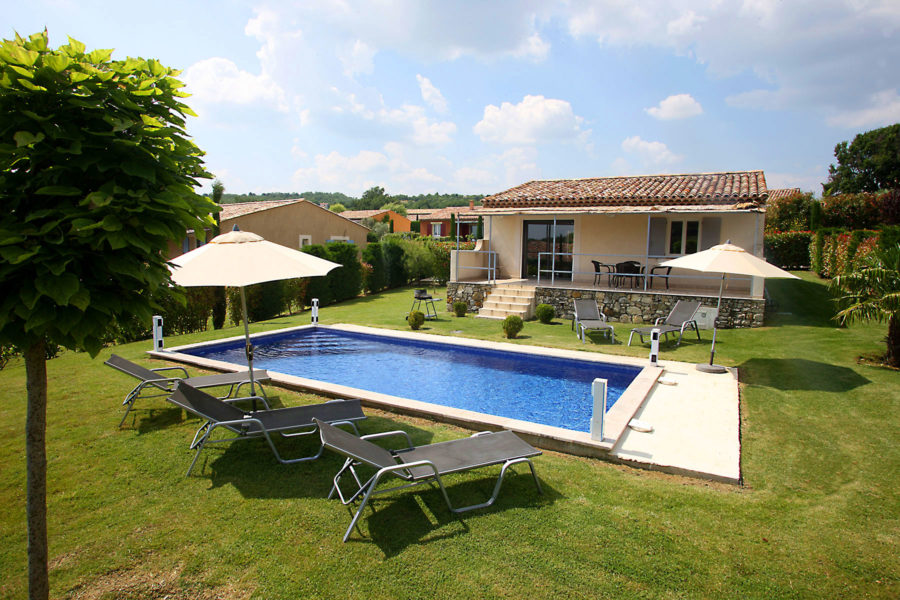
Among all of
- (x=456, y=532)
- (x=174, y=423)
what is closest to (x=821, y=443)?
(x=456, y=532)

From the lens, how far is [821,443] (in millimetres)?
6121

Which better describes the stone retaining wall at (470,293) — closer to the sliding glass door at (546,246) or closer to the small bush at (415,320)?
the sliding glass door at (546,246)

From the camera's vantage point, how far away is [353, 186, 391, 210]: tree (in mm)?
107750

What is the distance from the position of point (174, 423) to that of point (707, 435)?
723 cm

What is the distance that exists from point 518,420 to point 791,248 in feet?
99.3

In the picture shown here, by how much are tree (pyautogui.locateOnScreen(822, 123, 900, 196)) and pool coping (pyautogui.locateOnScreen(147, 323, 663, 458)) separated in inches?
2329

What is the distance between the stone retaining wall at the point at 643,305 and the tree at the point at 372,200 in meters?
92.7

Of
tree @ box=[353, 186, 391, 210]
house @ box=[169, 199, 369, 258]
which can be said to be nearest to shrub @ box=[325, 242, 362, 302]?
house @ box=[169, 199, 369, 258]

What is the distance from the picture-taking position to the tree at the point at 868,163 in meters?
55.4

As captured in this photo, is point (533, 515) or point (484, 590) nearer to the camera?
point (484, 590)

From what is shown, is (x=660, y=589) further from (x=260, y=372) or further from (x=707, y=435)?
(x=260, y=372)

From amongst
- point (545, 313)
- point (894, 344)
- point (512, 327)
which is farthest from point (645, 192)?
point (894, 344)

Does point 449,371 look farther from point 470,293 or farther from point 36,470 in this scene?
point 36,470

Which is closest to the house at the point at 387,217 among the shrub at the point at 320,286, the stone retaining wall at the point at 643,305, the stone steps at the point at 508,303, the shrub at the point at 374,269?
the shrub at the point at 374,269
